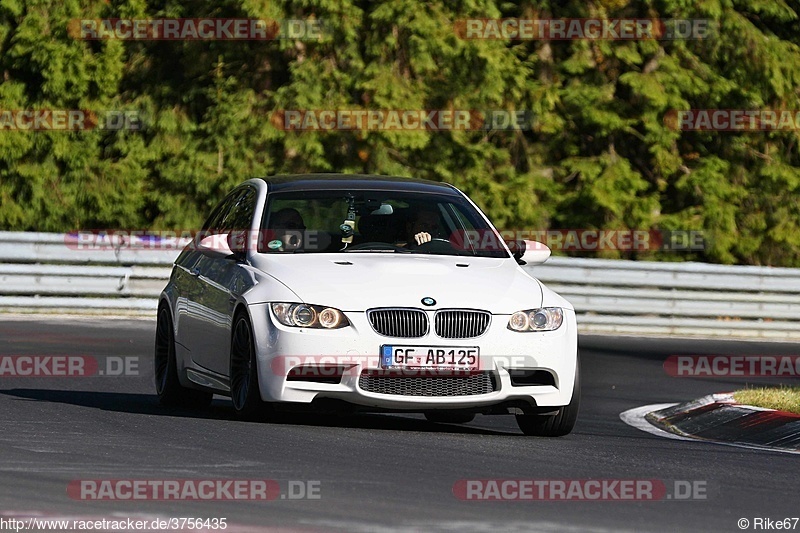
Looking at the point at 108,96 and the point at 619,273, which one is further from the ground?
the point at 108,96

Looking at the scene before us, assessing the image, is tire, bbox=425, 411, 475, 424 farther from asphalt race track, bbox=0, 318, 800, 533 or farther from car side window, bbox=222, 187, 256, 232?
car side window, bbox=222, 187, 256, 232

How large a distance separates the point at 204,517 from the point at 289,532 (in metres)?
0.42

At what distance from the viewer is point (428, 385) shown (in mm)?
9680

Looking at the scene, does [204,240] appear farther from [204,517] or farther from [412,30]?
[412,30]

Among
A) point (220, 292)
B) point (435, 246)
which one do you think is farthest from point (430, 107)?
point (220, 292)

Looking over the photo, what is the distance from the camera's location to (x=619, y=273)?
75.1 ft

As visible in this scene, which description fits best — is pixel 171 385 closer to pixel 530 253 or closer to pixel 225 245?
pixel 225 245

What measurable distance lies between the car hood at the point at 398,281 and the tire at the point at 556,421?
61 cm

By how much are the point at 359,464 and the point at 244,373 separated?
6.04 feet

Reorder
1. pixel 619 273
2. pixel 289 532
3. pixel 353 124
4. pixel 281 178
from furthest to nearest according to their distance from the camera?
pixel 353 124 < pixel 619 273 < pixel 281 178 < pixel 289 532

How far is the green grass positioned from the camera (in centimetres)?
1176

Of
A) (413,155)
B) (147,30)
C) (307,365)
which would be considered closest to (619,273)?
(413,155)

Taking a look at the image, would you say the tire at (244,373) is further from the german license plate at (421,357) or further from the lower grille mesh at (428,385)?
the german license plate at (421,357)

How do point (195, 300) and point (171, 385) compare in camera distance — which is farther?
point (171, 385)
